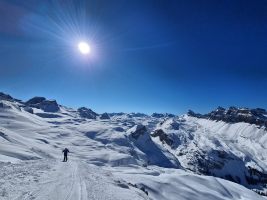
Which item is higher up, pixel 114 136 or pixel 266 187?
pixel 114 136

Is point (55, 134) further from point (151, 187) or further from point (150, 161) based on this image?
point (151, 187)

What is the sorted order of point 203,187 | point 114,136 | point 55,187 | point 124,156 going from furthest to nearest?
point 114,136, point 124,156, point 203,187, point 55,187

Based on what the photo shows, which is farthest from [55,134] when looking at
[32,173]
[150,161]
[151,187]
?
[32,173]

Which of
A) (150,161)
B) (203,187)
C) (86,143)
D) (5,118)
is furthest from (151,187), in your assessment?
(5,118)

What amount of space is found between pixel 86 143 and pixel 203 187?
324ft

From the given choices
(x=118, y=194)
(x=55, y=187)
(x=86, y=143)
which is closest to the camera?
(x=55, y=187)

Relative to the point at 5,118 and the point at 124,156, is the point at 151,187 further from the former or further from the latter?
the point at 5,118

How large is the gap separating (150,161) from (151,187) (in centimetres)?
12167

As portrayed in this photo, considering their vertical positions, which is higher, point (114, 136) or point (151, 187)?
point (114, 136)

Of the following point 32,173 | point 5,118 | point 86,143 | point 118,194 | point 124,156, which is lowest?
point 118,194

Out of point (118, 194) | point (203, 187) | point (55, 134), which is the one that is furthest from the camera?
point (55, 134)

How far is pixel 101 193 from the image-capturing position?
21.8m

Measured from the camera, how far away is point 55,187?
21.2m

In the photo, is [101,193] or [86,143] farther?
[86,143]
